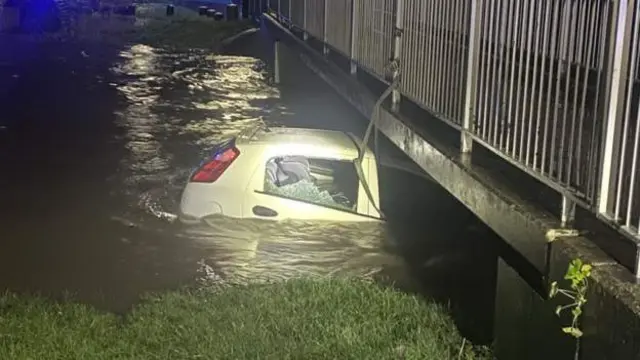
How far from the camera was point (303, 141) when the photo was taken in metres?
10.2

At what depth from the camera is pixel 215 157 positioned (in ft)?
33.1

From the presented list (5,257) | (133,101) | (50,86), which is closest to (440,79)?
(5,257)

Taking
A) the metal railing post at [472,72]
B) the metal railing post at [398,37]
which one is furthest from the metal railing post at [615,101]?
the metal railing post at [398,37]

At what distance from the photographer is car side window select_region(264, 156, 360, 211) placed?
396 inches

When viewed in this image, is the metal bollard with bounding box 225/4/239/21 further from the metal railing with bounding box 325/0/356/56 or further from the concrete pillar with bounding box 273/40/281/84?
the metal railing with bounding box 325/0/356/56

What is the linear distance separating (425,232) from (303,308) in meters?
3.37

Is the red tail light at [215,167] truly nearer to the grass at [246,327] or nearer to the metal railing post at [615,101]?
the grass at [246,327]

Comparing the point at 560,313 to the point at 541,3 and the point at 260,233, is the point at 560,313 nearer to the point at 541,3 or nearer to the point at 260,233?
the point at 541,3

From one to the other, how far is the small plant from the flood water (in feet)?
7.00

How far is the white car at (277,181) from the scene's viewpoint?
32.1 ft

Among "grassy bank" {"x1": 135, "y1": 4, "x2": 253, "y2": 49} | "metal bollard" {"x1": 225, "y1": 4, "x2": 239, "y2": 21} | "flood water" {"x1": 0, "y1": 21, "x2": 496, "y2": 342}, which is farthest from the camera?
"metal bollard" {"x1": 225, "y1": 4, "x2": 239, "y2": 21}

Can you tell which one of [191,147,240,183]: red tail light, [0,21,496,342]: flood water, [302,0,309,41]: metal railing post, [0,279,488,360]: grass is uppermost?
[302,0,309,41]: metal railing post

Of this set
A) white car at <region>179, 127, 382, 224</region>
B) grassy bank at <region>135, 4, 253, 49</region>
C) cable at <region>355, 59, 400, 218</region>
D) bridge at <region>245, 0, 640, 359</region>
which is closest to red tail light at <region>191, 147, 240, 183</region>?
white car at <region>179, 127, 382, 224</region>

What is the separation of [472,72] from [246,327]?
7.92 feet
